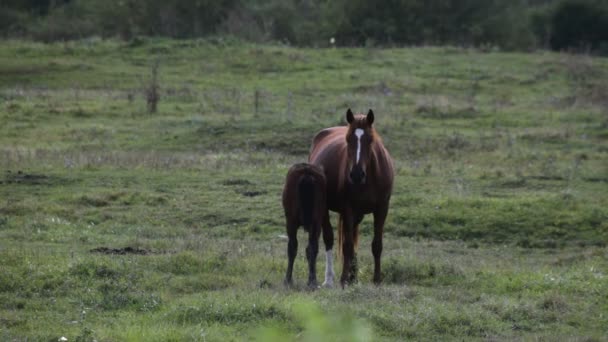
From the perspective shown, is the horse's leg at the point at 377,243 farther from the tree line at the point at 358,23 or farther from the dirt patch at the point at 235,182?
the tree line at the point at 358,23

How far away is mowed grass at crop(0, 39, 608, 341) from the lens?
9.20 meters

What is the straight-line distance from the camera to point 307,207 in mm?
10773

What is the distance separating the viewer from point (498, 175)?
18828mm

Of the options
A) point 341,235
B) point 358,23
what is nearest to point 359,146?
point 341,235

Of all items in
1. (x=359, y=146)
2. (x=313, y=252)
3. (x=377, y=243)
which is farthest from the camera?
(x=377, y=243)

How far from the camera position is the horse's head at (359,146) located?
408 inches

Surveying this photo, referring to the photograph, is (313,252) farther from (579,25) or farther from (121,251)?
(579,25)

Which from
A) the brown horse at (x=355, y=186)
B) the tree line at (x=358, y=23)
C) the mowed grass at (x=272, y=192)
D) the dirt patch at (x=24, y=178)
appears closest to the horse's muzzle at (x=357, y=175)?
the brown horse at (x=355, y=186)

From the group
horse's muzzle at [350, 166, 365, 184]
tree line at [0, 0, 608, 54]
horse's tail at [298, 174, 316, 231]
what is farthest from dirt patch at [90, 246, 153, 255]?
tree line at [0, 0, 608, 54]

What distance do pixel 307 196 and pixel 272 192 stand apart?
6378mm

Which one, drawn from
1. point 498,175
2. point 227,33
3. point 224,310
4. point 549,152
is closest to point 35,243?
point 224,310

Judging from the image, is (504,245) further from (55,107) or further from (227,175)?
(55,107)

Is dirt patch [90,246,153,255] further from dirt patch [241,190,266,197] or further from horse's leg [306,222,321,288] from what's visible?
dirt patch [241,190,266,197]

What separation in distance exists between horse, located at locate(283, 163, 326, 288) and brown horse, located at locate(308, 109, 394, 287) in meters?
0.33
